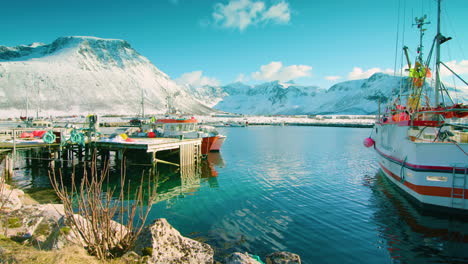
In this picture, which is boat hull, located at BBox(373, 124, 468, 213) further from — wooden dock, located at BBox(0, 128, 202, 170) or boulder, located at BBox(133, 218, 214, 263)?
wooden dock, located at BBox(0, 128, 202, 170)

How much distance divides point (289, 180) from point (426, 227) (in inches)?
417

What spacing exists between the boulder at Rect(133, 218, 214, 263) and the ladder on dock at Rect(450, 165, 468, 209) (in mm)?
12096

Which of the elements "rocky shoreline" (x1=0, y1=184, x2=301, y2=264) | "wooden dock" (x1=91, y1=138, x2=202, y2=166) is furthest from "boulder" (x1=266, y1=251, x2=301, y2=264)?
"wooden dock" (x1=91, y1=138, x2=202, y2=166)

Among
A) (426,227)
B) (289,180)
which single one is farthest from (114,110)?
(426,227)

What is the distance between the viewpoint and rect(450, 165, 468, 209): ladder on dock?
1284cm

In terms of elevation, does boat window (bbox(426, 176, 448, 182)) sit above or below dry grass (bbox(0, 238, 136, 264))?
above

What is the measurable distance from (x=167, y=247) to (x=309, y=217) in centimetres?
838

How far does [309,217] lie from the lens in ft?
46.2

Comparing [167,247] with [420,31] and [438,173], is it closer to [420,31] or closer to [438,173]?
[438,173]

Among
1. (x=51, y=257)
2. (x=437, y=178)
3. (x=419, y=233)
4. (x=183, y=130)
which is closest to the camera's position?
(x=51, y=257)

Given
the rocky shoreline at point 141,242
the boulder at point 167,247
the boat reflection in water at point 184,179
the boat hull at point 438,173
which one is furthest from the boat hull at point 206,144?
the boulder at point 167,247

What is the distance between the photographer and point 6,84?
161 meters

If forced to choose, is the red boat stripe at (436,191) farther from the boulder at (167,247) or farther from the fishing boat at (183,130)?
the fishing boat at (183,130)

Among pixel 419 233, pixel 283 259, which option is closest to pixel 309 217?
pixel 419 233
